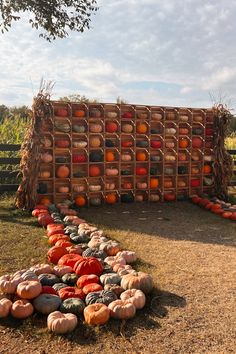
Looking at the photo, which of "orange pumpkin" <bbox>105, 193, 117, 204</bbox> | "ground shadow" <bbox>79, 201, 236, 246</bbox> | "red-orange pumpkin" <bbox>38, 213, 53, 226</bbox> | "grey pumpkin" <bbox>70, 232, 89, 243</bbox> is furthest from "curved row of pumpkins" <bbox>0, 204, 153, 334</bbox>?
"orange pumpkin" <bbox>105, 193, 117, 204</bbox>

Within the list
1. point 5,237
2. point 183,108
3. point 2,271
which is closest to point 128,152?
point 183,108

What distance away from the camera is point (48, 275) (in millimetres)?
3840

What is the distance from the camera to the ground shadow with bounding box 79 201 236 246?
6.09 m

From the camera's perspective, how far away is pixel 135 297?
338 cm

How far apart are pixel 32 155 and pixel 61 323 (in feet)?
15.4

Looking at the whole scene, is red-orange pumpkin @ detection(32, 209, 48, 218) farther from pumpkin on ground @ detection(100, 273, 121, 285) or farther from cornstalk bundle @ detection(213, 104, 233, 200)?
cornstalk bundle @ detection(213, 104, 233, 200)

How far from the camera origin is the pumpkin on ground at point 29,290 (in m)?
3.33

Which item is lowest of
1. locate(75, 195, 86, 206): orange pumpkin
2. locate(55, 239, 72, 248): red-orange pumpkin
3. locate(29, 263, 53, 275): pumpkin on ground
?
locate(29, 263, 53, 275): pumpkin on ground

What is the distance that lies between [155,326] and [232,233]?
11.7 feet

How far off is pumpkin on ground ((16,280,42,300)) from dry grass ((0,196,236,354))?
0.21 meters

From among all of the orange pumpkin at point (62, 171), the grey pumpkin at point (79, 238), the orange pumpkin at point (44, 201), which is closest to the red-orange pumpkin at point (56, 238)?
the grey pumpkin at point (79, 238)

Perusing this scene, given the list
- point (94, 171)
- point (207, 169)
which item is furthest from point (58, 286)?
point (207, 169)

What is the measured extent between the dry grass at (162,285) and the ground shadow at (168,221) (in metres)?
0.02

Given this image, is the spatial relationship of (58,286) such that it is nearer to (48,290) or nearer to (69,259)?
(48,290)
